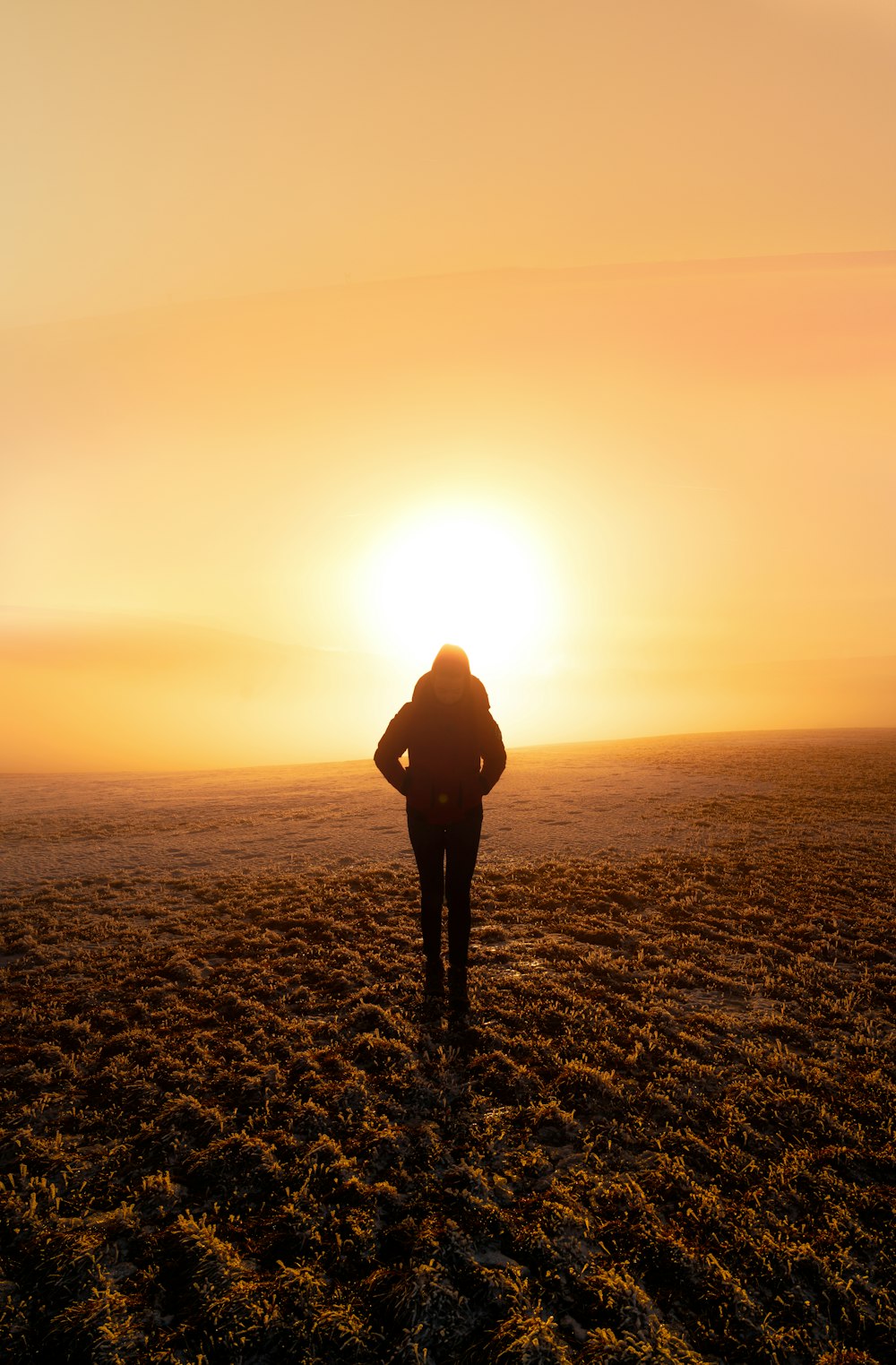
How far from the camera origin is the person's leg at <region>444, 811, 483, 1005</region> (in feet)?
20.6

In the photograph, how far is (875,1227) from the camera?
3592mm

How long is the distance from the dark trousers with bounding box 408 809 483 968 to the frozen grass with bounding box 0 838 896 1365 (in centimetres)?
67

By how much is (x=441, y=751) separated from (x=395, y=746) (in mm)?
500

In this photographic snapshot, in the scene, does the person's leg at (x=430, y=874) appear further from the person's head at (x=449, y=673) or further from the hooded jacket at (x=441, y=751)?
the person's head at (x=449, y=673)

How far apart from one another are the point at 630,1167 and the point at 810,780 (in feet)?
63.2

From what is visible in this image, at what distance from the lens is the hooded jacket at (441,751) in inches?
245

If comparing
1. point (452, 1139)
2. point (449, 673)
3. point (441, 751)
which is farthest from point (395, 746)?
point (452, 1139)

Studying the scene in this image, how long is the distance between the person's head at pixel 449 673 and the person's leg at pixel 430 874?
4.06 ft

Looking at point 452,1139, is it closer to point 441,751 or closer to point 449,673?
point 441,751

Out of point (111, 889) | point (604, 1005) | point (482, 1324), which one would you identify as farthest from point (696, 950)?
point (111, 889)

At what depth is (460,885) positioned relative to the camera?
6328 mm

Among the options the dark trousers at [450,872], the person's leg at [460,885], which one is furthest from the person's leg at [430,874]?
the person's leg at [460,885]

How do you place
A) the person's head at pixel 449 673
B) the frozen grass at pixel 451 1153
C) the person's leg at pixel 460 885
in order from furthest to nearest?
the person's leg at pixel 460 885 < the person's head at pixel 449 673 < the frozen grass at pixel 451 1153

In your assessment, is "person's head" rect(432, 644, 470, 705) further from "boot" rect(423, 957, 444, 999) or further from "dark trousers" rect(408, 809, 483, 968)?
"boot" rect(423, 957, 444, 999)
